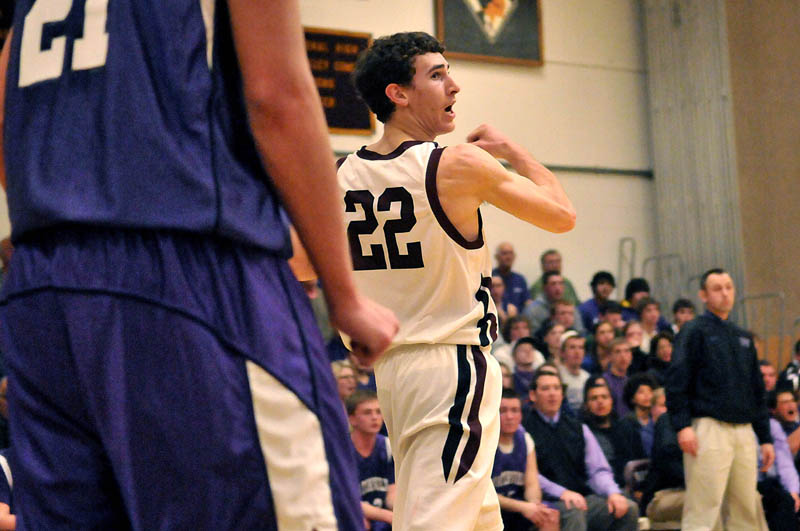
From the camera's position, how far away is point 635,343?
40.5 ft

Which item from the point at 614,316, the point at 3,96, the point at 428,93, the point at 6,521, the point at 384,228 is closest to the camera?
the point at 3,96

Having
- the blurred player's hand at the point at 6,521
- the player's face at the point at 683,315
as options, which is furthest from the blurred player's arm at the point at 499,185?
the player's face at the point at 683,315

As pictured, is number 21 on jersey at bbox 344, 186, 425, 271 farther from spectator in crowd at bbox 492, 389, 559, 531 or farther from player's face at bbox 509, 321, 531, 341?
player's face at bbox 509, 321, 531, 341

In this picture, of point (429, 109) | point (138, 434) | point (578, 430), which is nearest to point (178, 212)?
point (138, 434)

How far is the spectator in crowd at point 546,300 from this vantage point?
12.8 metres

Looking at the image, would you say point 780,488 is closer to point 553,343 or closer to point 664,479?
point 664,479

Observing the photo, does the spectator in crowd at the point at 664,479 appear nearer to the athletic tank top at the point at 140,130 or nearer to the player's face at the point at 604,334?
the player's face at the point at 604,334

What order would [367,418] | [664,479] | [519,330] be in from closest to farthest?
[367,418], [664,479], [519,330]

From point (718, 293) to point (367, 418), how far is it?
10.9 ft

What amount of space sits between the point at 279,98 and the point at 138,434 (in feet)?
1.83

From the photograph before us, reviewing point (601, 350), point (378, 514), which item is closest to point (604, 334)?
point (601, 350)

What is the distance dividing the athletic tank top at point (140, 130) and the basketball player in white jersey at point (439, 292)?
82.0 inches

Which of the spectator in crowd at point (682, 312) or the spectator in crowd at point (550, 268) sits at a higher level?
the spectator in crowd at point (550, 268)

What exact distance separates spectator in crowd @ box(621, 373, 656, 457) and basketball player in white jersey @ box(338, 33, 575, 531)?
6091 millimetres
